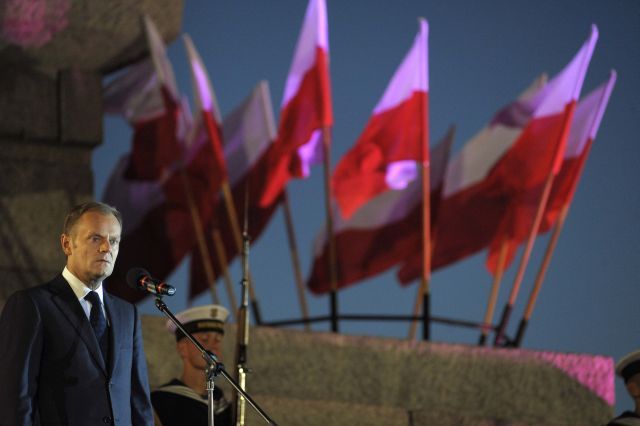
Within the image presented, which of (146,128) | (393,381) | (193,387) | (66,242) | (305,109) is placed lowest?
(66,242)

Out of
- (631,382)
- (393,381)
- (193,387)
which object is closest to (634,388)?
(631,382)

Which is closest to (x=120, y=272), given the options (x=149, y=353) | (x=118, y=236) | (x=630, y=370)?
(x=149, y=353)

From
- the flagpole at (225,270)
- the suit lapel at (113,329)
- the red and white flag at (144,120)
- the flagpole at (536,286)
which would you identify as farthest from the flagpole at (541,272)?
the suit lapel at (113,329)

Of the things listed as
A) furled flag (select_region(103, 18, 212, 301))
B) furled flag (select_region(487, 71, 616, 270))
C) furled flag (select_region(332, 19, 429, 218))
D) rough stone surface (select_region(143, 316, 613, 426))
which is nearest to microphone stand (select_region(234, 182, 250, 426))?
rough stone surface (select_region(143, 316, 613, 426))

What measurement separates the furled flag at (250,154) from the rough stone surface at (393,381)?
383 cm

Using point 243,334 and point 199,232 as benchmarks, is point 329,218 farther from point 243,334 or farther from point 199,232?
point 243,334

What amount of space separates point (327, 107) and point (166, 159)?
209 cm

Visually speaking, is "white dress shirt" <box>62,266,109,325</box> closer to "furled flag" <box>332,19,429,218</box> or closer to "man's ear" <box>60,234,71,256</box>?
"man's ear" <box>60,234,71,256</box>

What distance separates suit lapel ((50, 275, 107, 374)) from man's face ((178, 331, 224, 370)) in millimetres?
2392

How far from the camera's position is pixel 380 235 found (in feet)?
35.3

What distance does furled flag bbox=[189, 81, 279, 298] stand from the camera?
1122cm

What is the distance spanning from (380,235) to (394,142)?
118 cm

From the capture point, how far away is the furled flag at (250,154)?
1122 centimetres

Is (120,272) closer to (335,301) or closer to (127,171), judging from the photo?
(127,171)
